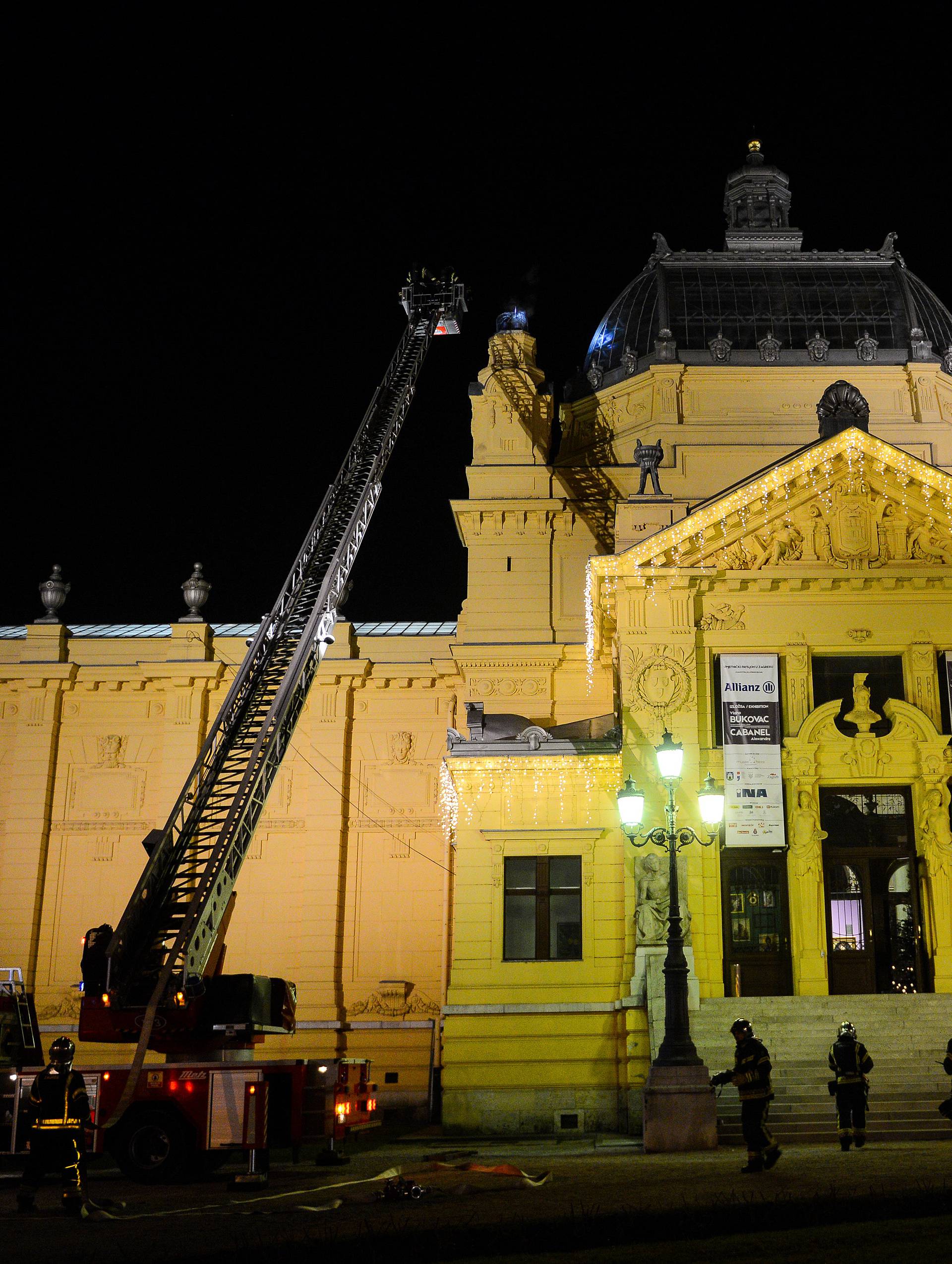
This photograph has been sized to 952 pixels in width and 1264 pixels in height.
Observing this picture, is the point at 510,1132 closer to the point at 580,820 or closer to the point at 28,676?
the point at 580,820

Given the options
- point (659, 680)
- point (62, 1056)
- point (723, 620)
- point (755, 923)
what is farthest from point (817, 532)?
point (62, 1056)

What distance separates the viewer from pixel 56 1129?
15.2 meters

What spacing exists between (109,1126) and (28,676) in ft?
75.0

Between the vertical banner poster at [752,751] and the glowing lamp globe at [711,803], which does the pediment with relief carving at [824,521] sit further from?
the glowing lamp globe at [711,803]

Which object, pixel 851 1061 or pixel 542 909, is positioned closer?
pixel 851 1061

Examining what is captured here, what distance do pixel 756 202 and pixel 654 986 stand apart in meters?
32.0

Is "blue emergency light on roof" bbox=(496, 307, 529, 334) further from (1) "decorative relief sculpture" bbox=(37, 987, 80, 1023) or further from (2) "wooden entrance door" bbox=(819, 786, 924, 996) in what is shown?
(1) "decorative relief sculpture" bbox=(37, 987, 80, 1023)

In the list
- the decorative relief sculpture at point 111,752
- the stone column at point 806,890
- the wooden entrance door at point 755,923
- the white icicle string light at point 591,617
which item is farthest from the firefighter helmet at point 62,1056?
the decorative relief sculpture at point 111,752

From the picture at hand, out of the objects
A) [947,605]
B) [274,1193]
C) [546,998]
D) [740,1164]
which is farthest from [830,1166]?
[947,605]

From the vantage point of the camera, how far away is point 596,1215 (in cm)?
1206

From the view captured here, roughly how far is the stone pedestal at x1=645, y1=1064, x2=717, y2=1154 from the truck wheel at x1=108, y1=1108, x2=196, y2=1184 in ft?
22.2

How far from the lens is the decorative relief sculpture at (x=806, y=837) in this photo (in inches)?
1072

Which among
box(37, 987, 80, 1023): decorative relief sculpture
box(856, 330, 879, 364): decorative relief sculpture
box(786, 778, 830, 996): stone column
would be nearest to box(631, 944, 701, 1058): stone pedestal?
box(786, 778, 830, 996): stone column

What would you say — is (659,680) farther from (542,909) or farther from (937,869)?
(937,869)
